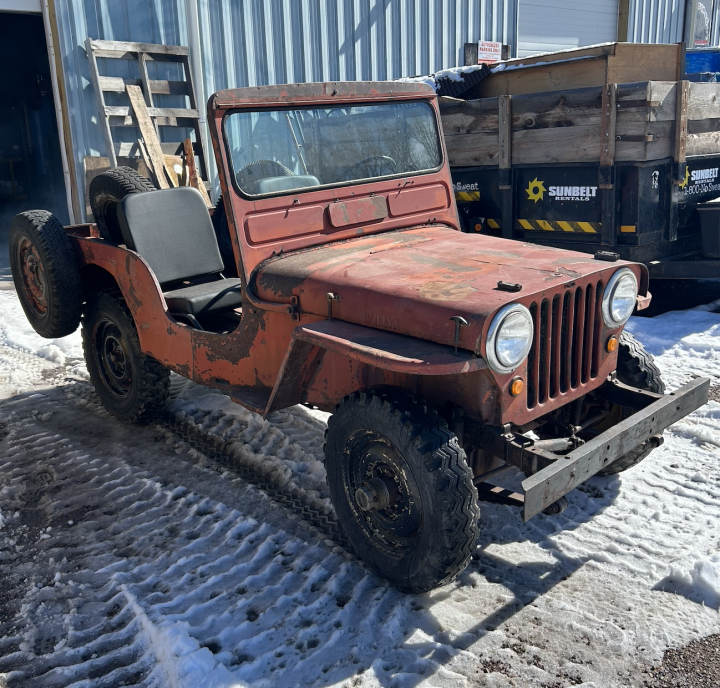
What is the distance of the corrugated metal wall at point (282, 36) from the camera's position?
8688 mm

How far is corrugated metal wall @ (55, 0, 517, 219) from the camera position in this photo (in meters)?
8.69

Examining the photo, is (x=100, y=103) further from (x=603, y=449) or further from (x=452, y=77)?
(x=603, y=449)

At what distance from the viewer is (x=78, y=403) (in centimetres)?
515

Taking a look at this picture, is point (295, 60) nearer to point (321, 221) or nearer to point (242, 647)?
point (321, 221)

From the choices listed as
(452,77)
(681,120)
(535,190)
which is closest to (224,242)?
(535,190)

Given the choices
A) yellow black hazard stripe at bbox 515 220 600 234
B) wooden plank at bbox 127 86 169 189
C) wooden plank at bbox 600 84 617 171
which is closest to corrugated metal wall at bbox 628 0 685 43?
yellow black hazard stripe at bbox 515 220 600 234

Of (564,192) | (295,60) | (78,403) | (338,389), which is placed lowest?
(78,403)

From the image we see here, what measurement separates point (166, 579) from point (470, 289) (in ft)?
5.82

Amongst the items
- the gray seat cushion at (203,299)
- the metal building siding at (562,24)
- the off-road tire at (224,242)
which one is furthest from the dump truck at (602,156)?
the metal building siding at (562,24)

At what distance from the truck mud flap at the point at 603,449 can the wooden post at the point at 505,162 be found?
3.70 m

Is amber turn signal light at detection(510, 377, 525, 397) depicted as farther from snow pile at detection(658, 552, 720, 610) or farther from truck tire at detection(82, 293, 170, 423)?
truck tire at detection(82, 293, 170, 423)

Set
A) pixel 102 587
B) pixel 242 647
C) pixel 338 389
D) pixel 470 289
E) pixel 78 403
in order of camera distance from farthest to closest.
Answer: pixel 78 403 < pixel 338 389 < pixel 102 587 < pixel 470 289 < pixel 242 647

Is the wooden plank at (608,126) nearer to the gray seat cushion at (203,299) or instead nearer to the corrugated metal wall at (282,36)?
the gray seat cushion at (203,299)

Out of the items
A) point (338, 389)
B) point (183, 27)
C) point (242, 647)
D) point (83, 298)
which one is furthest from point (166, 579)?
point (183, 27)
